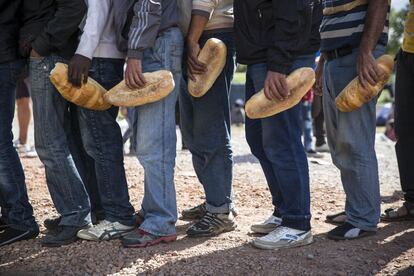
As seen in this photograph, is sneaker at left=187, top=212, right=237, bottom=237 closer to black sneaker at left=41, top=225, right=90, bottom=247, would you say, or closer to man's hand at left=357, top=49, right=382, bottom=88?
black sneaker at left=41, top=225, right=90, bottom=247

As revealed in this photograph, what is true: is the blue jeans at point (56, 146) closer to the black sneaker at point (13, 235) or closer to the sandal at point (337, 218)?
the black sneaker at point (13, 235)

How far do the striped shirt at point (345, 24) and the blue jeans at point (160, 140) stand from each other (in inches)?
41.1

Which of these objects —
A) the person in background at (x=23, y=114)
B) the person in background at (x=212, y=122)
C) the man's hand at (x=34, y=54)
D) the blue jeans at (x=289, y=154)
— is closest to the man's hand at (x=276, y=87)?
the blue jeans at (x=289, y=154)

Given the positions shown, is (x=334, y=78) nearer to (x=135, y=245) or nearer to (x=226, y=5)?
(x=226, y=5)

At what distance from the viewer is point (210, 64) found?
3.58 meters

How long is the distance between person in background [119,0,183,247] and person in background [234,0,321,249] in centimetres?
45

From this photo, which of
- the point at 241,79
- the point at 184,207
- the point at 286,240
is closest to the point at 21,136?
the point at 184,207

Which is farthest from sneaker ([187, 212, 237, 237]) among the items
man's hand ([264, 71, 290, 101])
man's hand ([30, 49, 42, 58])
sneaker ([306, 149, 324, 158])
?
sneaker ([306, 149, 324, 158])

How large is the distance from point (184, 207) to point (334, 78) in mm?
1840

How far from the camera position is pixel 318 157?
8.32m

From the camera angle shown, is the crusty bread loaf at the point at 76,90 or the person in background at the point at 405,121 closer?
the crusty bread loaf at the point at 76,90

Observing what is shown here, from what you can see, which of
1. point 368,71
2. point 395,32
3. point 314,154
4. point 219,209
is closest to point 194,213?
point 219,209

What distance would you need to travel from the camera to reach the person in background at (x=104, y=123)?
3.42 m

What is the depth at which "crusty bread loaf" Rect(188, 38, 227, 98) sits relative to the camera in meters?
3.55
